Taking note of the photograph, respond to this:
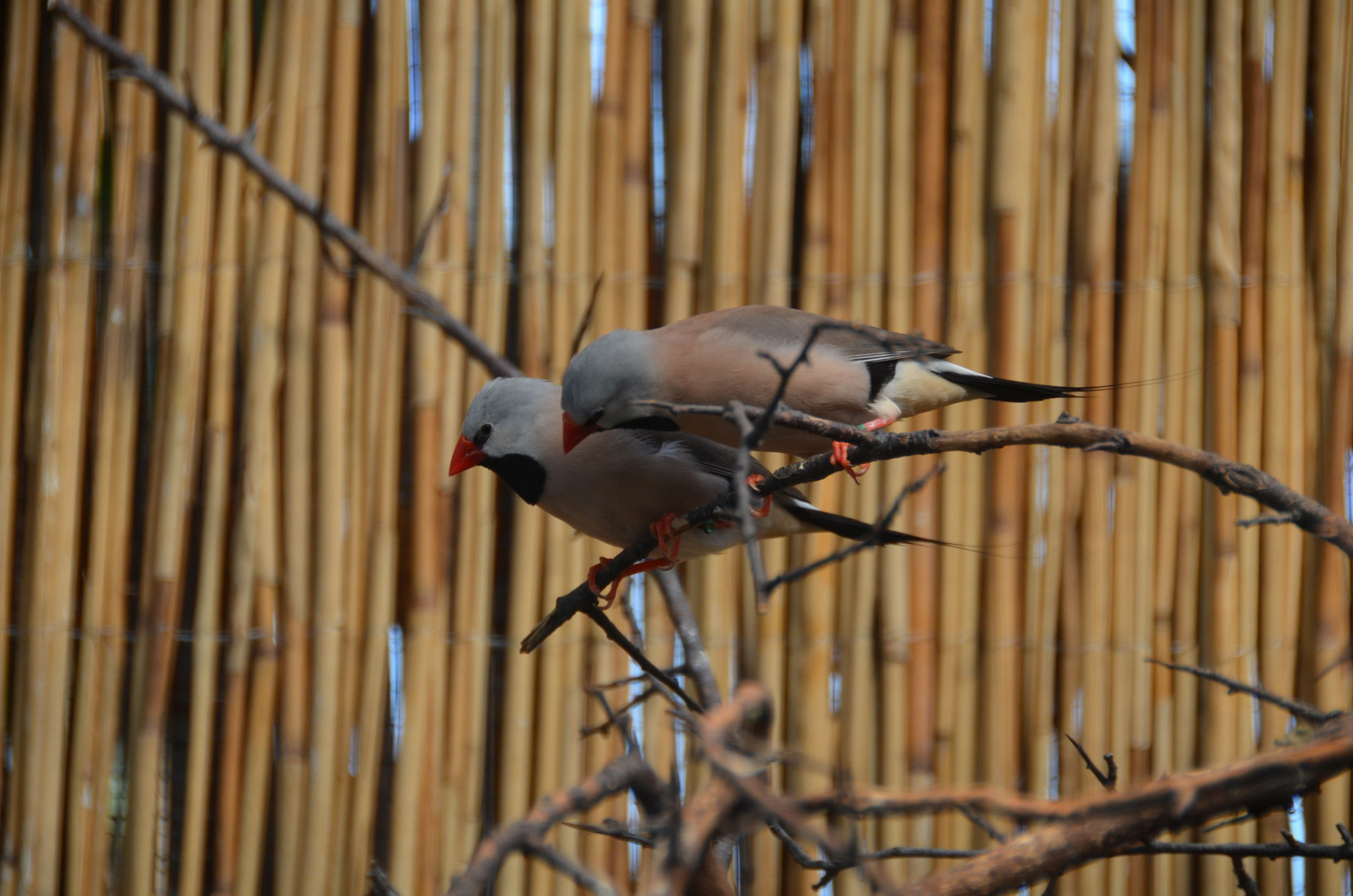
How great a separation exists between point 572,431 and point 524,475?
0.52 feet

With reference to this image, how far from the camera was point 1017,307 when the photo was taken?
5.42 ft

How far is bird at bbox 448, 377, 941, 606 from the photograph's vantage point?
1345 mm

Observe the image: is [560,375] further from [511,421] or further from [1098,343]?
[1098,343]

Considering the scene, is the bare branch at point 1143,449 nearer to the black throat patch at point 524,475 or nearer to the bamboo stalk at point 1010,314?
the black throat patch at point 524,475

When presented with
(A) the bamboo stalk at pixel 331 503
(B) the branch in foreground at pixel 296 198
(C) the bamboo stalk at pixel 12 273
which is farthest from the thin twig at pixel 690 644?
(C) the bamboo stalk at pixel 12 273

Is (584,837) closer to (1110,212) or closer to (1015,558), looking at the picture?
(1015,558)

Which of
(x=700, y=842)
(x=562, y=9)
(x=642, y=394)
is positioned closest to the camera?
(x=700, y=842)

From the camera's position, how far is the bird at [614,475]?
1.34 m

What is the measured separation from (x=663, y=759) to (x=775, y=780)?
0.22m

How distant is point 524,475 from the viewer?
1.39 metres

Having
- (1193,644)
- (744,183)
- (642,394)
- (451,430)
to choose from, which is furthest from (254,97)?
(1193,644)

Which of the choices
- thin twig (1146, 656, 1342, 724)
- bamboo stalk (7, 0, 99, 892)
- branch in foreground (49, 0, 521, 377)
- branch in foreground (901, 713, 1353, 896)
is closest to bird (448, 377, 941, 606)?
branch in foreground (49, 0, 521, 377)

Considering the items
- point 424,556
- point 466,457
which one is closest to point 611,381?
point 466,457

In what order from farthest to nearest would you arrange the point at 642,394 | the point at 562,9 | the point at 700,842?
the point at 562,9, the point at 642,394, the point at 700,842
